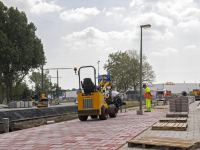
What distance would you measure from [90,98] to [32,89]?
81342 mm

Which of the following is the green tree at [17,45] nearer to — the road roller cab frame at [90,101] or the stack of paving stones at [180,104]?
the road roller cab frame at [90,101]

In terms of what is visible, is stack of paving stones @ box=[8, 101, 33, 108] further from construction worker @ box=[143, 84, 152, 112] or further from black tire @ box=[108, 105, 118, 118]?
black tire @ box=[108, 105, 118, 118]

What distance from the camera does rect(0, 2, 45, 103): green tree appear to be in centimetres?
3912

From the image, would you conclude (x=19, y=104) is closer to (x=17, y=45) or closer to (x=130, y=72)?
(x=17, y=45)

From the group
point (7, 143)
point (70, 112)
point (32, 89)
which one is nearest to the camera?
point (7, 143)

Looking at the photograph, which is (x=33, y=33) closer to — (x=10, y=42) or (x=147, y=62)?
(x=10, y=42)

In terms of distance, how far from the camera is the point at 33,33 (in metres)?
44.5

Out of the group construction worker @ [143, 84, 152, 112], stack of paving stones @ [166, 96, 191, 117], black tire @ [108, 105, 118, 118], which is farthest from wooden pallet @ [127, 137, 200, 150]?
construction worker @ [143, 84, 152, 112]

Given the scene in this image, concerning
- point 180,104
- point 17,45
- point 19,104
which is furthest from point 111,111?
point 17,45

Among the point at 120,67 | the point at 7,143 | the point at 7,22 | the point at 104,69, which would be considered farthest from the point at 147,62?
the point at 7,143

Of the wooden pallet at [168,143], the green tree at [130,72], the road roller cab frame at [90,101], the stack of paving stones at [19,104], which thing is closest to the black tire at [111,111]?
the road roller cab frame at [90,101]

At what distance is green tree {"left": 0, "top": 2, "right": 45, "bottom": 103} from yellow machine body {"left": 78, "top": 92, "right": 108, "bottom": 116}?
2751 cm

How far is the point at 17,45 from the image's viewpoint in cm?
4122

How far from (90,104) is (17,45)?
30.3 metres
